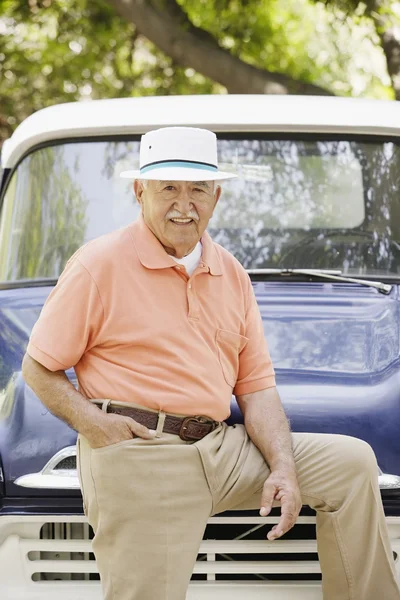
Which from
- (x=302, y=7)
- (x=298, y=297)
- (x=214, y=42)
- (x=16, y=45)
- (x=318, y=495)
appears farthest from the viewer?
(x=302, y=7)

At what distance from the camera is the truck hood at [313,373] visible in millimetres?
3053

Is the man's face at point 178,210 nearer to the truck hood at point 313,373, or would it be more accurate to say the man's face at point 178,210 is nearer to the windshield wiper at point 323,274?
the truck hood at point 313,373

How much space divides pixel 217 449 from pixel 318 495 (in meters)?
0.33

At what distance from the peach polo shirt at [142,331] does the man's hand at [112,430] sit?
84mm

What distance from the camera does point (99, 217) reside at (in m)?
4.27

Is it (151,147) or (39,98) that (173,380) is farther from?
(39,98)

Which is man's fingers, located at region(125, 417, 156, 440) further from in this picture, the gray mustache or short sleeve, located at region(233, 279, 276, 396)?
the gray mustache

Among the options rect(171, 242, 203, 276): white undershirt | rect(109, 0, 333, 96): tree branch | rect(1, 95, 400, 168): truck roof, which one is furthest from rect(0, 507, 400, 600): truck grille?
rect(109, 0, 333, 96): tree branch

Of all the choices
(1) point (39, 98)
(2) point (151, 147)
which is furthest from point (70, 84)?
(2) point (151, 147)

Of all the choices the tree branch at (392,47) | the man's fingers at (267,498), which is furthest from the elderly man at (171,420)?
the tree branch at (392,47)

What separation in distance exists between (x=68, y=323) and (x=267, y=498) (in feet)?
2.50

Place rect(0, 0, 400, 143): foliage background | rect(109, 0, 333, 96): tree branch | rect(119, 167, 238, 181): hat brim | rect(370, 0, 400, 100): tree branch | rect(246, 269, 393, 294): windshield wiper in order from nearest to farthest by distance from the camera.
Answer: rect(119, 167, 238, 181): hat brim < rect(246, 269, 393, 294): windshield wiper < rect(370, 0, 400, 100): tree branch < rect(109, 0, 333, 96): tree branch < rect(0, 0, 400, 143): foliage background

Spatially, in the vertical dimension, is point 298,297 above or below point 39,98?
below

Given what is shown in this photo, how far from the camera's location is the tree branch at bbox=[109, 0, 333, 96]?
37.9 feet
